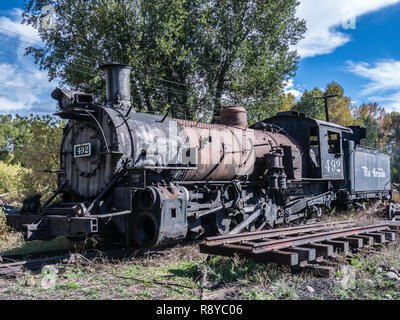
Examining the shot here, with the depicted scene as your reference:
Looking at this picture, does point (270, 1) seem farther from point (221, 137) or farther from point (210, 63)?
point (221, 137)

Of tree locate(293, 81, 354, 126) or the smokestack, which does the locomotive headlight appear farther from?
tree locate(293, 81, 354, 126)

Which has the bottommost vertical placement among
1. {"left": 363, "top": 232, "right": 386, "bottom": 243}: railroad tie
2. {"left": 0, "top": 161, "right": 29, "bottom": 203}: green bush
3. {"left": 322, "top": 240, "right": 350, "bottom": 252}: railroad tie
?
{"left": 363, "top": 232, "right": 386, "bottom": 243}: railroad tie

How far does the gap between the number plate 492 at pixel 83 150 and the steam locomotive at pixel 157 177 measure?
0.02 metres

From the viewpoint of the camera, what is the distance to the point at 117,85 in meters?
7.79

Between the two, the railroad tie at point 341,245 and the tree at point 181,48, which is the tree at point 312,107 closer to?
the tree at point 181,48

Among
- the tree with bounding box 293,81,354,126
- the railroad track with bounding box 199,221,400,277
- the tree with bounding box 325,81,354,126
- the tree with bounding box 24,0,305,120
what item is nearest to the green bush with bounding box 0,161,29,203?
the tree with bounding box 24,0,305,120

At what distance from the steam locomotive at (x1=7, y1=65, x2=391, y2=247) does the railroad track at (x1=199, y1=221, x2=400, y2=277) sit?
108 cm

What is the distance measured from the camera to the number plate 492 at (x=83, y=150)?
715 centimetres

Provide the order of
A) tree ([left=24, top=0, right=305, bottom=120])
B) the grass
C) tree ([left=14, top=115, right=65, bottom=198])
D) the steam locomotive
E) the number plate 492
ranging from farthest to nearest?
tree ([left=24, top=0, right=305, bottom=120]) < tree ([left=14, top=115, right=65, bottom=198]) < the number plate 492 < the steam locomotive < the grass

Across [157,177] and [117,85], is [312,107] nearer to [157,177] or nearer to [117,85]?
[117,85]

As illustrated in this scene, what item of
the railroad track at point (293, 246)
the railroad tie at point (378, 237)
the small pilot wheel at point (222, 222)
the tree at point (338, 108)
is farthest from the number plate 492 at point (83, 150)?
the tree at point (338, 108)

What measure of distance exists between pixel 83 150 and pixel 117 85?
1.59m

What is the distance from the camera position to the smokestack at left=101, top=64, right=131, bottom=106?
775 centimetres
